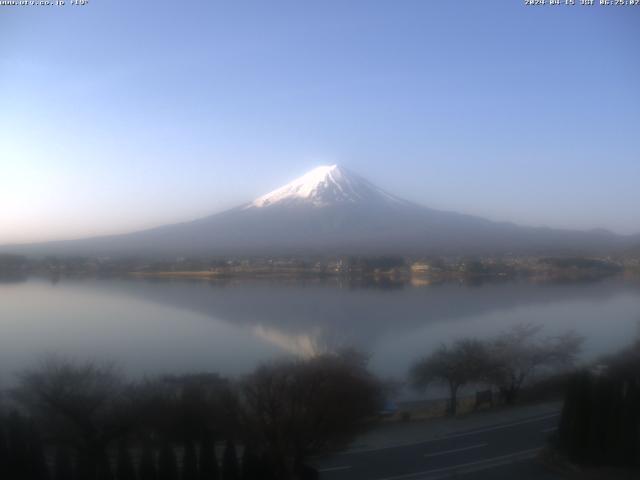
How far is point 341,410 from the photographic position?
13.2 ft

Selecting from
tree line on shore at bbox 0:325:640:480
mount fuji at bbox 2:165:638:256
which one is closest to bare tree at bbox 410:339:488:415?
tree line on shore at bbox 0:325:640:480

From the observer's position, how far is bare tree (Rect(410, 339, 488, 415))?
20.0 feet

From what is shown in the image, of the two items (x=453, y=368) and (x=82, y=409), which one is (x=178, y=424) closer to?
(x=82, y=409)

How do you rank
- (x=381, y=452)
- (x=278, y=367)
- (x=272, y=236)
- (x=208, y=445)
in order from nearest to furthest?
(x=208, y=445) → (x=381, y=452) → (x=278, y=367) → (x=272, y=236)

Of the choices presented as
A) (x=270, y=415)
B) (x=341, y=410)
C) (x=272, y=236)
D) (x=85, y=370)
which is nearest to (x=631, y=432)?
(x=341, y=410)

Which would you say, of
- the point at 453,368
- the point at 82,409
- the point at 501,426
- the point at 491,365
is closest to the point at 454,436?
the point at 501,426

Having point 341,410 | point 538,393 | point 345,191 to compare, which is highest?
point 345,191

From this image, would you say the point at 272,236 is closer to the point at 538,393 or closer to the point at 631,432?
the point at 538,393

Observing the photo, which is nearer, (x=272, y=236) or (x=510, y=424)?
(x=510, y=424)

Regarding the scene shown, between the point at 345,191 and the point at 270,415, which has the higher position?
the point at 345,191

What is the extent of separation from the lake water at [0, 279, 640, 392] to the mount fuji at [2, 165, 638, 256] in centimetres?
298

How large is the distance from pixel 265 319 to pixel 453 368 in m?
3.77

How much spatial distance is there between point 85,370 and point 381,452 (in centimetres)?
244

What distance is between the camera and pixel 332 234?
24594 mm
